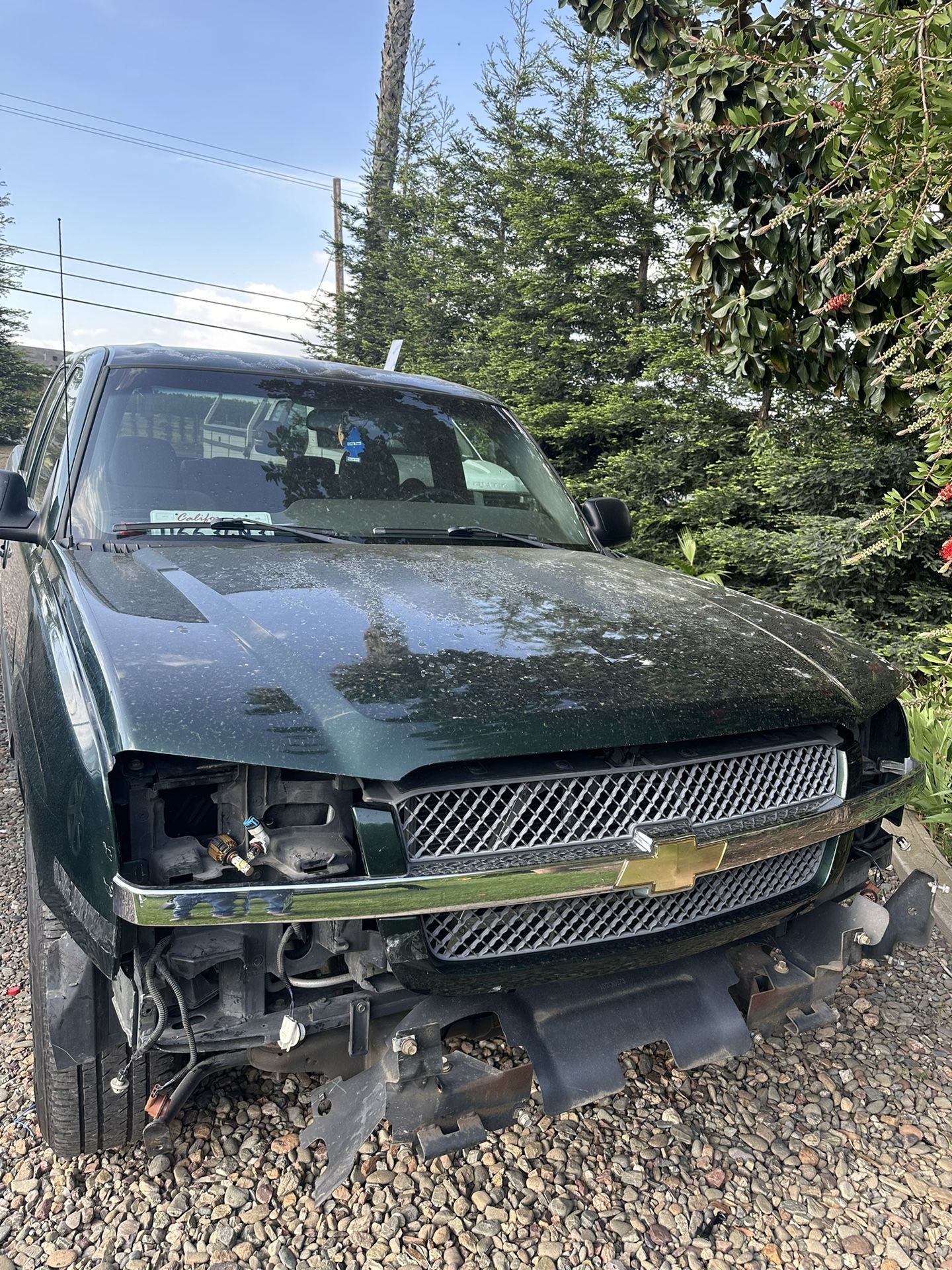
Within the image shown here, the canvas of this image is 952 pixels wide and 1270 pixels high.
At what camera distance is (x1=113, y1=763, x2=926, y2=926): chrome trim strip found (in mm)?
1485

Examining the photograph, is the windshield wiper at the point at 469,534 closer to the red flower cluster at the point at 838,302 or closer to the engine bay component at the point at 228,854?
the red flower cluster at the point at 838,302

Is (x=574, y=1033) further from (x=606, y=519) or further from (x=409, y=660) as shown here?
(x=606, y=519)

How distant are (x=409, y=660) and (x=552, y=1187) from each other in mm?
1292

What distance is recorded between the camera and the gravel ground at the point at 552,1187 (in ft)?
6.23

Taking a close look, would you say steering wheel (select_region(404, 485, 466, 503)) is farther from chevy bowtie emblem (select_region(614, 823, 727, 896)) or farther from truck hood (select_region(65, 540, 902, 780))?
chevy bowtie emblem (select_region(614, 823, 727, 896))

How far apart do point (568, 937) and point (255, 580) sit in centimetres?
112

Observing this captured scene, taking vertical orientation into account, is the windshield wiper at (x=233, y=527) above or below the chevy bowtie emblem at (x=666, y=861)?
above

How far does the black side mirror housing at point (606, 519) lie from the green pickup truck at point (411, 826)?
1022 millimetres

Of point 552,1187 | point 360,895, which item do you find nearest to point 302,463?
point 360,895

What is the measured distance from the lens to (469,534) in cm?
308

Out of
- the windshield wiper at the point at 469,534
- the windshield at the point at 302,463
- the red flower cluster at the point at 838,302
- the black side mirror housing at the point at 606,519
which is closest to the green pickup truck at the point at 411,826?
the windshield at the point at 302,463

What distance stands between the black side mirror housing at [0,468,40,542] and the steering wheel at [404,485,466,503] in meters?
1.19

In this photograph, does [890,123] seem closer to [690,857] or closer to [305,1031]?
[690,857]

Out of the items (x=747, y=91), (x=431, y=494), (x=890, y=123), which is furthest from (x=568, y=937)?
(x=747, y=91)
